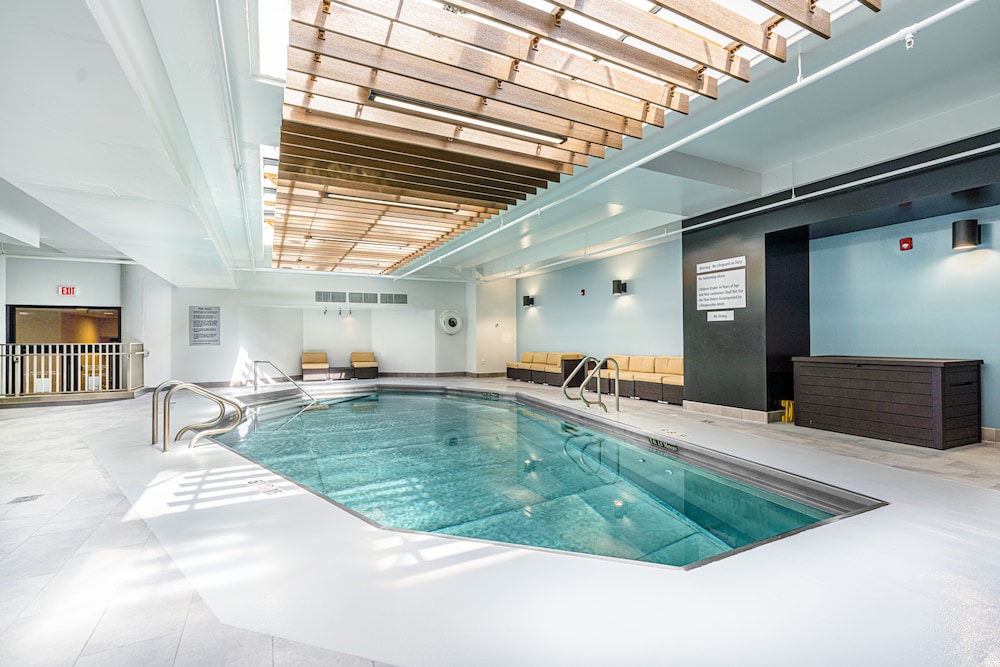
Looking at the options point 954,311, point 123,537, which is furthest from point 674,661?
point 954,311

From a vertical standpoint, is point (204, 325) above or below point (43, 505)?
above

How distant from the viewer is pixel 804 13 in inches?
115

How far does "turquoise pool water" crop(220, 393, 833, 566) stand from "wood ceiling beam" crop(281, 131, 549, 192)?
9.98ft

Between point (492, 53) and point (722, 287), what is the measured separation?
5.25 m

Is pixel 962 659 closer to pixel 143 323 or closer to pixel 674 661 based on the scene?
pixel 674 661

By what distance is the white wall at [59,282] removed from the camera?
32.3ft

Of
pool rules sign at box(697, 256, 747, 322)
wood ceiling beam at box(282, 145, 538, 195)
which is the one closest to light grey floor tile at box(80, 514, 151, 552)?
wood ceiling beam at box(282, 145, 538, 195)

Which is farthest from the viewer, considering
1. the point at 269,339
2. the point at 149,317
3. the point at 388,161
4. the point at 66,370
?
the point at 269,339

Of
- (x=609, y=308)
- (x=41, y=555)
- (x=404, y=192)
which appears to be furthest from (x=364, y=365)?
(x=41, y=555)

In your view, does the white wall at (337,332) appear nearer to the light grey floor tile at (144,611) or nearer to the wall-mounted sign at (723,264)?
the wall-mounted sign at (723,264)

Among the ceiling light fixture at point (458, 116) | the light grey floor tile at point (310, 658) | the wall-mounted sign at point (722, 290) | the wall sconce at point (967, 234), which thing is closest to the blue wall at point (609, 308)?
the wall-mounted sign at point (722, 290)

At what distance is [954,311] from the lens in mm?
5680

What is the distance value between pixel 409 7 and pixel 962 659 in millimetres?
3750

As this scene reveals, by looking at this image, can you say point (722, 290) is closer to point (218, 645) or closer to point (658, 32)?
point (658, 32)
